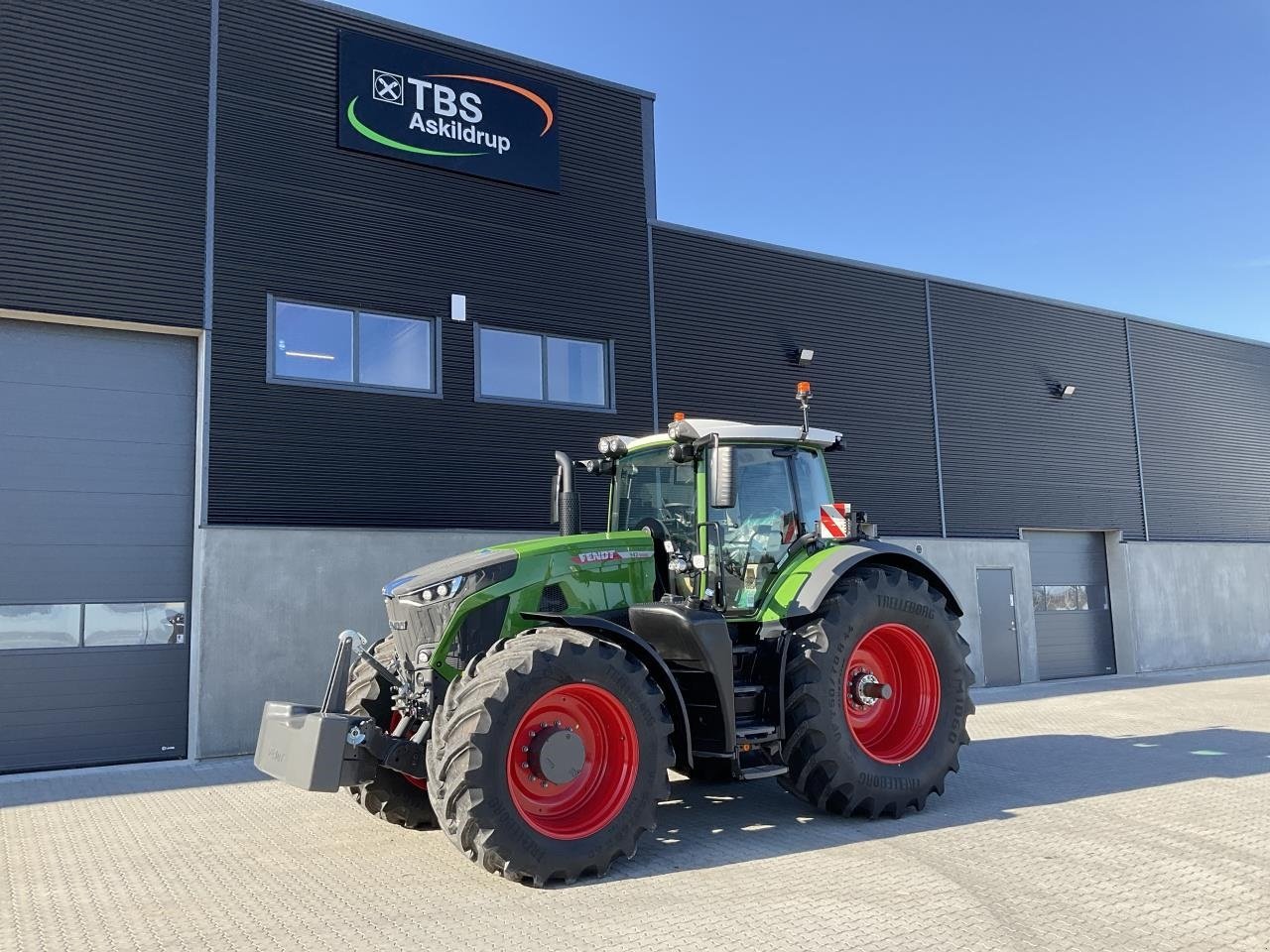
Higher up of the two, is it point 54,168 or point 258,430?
point 54,168

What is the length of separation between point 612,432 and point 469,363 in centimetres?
204

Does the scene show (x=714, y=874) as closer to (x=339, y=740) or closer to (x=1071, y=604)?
(x=339, y=740)

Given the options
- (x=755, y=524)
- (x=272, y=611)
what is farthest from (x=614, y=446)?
(x=272, y=611)

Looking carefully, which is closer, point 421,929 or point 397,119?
point 421,929

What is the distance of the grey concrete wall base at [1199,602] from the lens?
58.0ft

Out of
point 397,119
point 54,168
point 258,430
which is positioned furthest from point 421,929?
point 397,119

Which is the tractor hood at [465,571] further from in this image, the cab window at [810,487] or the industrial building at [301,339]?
the industrial building at [301,339]

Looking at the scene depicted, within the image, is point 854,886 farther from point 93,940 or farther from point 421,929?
point 93,940

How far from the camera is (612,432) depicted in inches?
484

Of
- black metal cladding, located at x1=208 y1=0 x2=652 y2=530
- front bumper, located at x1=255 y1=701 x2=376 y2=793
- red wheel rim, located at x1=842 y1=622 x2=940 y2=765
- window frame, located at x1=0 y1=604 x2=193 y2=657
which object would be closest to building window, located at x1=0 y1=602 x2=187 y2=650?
window frame, located at x1=0 y1=604 x2=193 y2=657

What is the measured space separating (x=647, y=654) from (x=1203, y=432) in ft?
59.2

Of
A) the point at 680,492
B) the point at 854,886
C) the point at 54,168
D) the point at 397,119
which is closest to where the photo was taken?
the point at 854,886

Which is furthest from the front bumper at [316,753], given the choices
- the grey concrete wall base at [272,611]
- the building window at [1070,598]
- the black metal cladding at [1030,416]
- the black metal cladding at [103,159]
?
the building window at [1070,598]

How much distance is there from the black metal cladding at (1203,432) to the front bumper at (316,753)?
57.0ft
